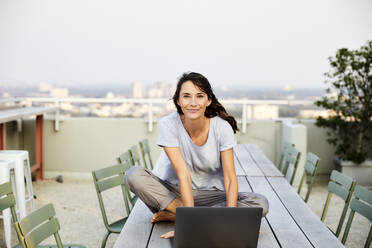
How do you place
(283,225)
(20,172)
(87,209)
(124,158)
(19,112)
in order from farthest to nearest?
(19,112) < (87,209) < (20,172) < (124,158) < (283,225)

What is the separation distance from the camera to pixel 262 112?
6.01 meters

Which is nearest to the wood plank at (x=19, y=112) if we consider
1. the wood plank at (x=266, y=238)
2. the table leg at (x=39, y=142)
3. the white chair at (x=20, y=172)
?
the table leg at (x=39, y=142)

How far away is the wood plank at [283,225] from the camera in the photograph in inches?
69.6

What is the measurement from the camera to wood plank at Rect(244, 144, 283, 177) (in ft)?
10.5

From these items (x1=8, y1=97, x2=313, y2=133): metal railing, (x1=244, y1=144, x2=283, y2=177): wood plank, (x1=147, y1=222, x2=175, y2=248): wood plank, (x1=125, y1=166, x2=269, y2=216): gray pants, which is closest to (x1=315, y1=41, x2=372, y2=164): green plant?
(x1=8, y1=97, x2=313, y2=133): metal railing

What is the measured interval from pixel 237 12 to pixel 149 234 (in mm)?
13353

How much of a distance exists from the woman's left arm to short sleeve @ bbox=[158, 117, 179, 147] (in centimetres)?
26

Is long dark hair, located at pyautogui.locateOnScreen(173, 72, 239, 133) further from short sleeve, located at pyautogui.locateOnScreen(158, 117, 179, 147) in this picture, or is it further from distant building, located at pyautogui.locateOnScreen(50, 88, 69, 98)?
distant building, located at pyautogui.locateOnScreen(50, 88, 69, 98)

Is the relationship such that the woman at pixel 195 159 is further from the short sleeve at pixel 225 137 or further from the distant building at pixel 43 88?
the distant building at pixel 43 88

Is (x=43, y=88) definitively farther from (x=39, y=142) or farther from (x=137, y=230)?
(x=137, y=230)

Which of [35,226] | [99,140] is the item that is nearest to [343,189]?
[35,226]

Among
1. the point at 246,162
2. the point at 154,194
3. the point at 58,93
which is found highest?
the point at 58,93

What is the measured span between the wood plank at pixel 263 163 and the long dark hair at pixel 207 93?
94 centimetres

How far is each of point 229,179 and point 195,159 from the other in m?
0.21
